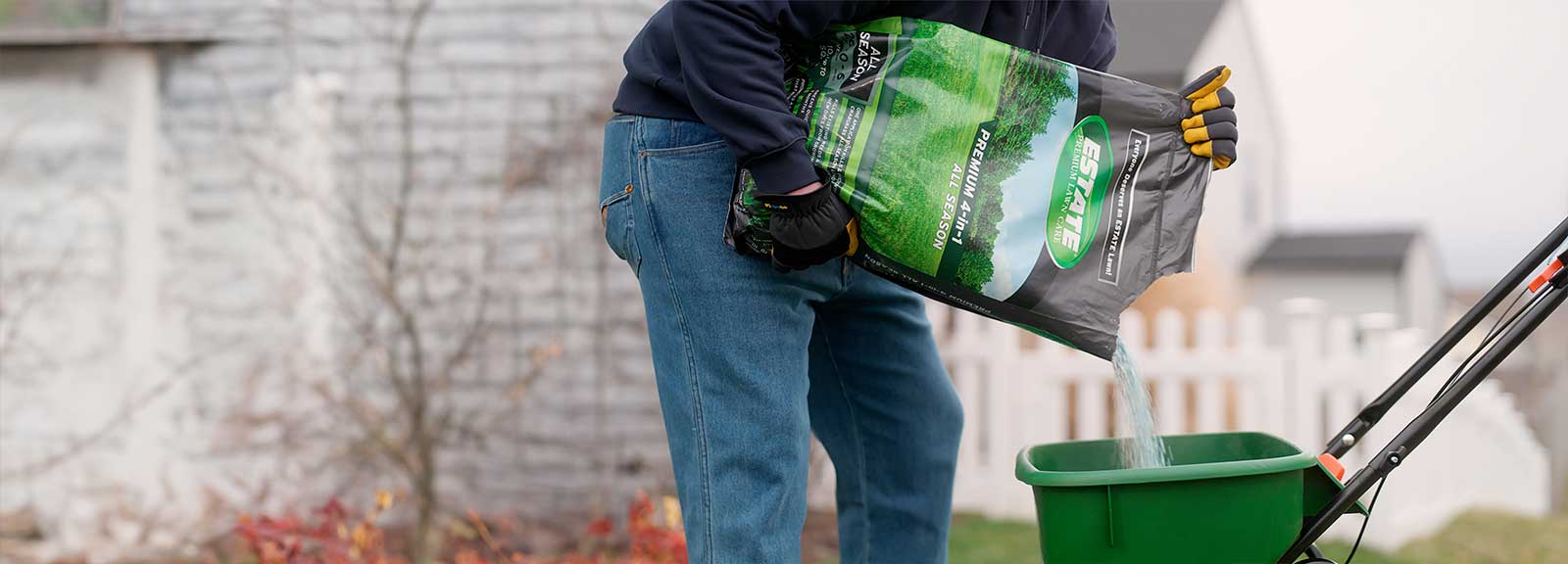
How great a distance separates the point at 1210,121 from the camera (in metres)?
1.68

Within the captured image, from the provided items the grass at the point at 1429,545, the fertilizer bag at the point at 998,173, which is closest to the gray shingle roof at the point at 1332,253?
the grass at the point at 1429,545

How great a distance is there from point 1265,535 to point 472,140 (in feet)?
11.5

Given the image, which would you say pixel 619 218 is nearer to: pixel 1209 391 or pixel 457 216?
pixel 457 216

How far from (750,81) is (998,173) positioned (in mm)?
370

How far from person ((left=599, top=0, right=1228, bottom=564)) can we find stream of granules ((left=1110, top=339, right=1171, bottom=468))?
15.7 inches

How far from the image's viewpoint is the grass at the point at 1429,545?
4121 mm

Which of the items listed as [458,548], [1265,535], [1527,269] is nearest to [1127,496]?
[1265,535]

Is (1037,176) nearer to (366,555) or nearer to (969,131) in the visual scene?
(969,131)

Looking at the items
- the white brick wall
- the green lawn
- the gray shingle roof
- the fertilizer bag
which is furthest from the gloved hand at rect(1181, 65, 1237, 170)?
the gray shingle roof

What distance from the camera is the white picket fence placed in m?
4.59

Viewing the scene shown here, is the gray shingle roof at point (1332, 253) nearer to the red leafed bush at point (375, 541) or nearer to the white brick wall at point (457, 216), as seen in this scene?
the white brick wall at point (457, 216)

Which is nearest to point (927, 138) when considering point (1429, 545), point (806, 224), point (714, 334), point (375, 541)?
point (806, 224)

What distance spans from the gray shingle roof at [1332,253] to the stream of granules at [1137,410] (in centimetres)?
1335

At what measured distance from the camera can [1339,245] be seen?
49.4 feet
